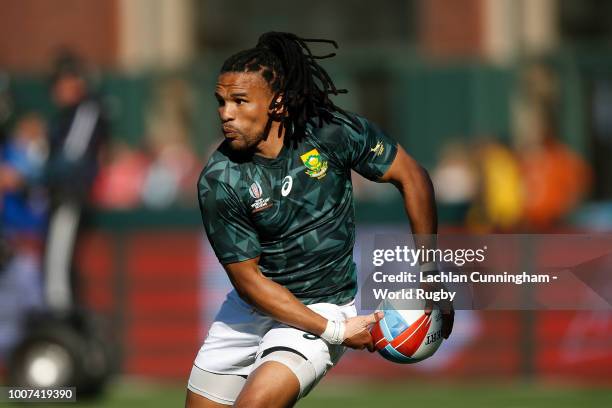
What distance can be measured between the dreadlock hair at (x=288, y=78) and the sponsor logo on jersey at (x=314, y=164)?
112mm

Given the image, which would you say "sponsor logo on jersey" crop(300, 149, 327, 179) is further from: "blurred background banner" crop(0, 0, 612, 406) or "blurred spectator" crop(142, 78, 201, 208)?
"blurred spectator" crop(142, 78, 201, 208)

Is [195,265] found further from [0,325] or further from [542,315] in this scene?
[542,315]

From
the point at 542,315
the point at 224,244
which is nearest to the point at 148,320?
the point at 542,315

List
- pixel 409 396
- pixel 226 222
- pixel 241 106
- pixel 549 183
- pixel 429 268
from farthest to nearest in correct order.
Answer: pixel 549 183 < pixel 409 396 < pixel 429 268 < pixel 226 222 < pixel 241 106

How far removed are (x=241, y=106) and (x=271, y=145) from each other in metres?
0.27

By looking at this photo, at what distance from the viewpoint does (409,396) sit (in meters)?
11.2

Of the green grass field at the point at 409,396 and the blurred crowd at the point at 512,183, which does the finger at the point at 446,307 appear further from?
the blurred crowd at the point at 512,183

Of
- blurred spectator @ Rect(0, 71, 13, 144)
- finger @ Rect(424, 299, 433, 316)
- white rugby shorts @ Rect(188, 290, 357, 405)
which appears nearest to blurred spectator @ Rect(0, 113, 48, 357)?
blurred spectator @ Rect(0, 71, 13, 144)

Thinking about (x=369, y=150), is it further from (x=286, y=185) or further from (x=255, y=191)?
(x=255, y=191)

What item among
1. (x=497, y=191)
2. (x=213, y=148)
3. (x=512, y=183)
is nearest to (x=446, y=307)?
(x=497, y=191)

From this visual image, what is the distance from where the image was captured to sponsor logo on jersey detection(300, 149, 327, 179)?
6.13 metres

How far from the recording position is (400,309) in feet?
20.2

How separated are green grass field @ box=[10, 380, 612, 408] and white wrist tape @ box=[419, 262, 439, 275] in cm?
436

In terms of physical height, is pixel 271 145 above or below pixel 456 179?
above
